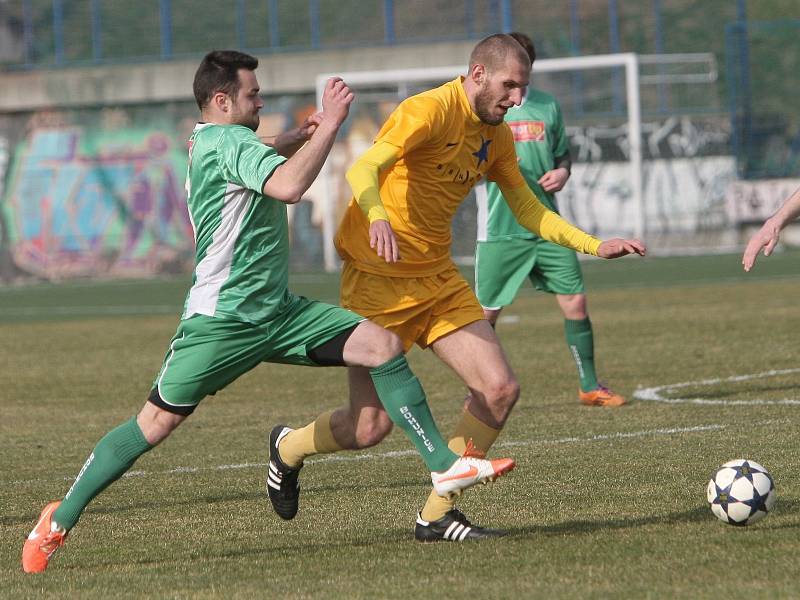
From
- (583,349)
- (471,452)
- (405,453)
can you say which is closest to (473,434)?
(471,452)

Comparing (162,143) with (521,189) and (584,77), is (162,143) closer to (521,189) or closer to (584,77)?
(584,77)

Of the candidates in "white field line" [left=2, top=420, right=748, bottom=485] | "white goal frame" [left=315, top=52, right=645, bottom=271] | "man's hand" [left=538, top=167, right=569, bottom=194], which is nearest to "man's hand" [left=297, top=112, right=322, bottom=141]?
"white field line" [left=2, top=420, right=748, bottom=485]

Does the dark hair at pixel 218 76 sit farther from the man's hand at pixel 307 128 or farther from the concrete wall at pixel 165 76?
the concrete wall at pixel 165 76

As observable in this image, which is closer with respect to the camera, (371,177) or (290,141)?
(371,177)

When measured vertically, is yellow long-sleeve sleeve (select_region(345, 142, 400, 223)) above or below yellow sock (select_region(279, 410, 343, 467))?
above

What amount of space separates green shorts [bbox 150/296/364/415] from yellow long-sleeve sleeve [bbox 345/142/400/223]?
49 cm

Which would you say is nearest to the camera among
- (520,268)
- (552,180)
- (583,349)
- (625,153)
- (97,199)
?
(552,180)

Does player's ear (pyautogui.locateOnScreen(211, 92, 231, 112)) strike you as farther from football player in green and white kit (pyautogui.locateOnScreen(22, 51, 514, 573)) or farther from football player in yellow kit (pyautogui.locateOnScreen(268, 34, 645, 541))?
football player in yellow kit (pyautogui.locateOnScreen(268, 34, 645, 541))

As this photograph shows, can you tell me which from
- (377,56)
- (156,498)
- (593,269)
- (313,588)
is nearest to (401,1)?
(377,56)

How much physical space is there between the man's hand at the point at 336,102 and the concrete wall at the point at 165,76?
25169 mm

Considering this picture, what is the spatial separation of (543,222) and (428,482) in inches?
61.2

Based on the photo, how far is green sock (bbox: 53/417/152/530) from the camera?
6.18 metres

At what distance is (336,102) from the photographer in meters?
5.91

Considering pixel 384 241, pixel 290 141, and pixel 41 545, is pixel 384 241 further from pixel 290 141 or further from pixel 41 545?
pixel 41 545
